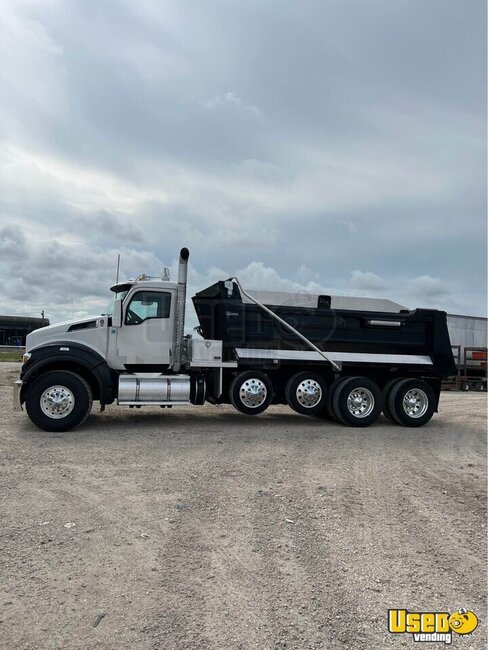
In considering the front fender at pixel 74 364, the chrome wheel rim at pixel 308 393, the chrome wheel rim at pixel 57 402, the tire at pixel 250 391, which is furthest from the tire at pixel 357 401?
the chrome wheel rim at pixel 57 402

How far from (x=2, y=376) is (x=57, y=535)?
17.2m

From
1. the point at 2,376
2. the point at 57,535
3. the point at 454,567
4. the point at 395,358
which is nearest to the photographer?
the point at 454,567

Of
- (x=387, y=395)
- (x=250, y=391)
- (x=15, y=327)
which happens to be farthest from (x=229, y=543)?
(x=15, y=327)

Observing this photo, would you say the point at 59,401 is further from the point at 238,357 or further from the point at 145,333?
the point at 238,357

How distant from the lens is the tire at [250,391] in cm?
1037

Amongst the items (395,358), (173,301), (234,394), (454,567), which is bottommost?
(454,567)

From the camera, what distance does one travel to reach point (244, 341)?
34.6ft

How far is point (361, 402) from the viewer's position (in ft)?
36.1

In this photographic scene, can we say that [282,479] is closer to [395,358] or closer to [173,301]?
[173,301]

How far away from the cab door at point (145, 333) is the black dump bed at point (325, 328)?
86cm

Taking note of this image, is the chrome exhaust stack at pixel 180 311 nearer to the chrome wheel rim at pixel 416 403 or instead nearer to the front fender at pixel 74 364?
the front fender at pixel 74 364

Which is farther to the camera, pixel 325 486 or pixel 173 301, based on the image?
pixel 173 301

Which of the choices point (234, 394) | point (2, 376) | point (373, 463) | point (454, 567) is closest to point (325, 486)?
point (373, 463)

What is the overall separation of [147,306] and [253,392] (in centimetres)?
281
